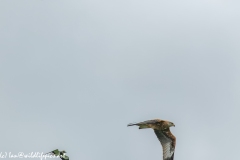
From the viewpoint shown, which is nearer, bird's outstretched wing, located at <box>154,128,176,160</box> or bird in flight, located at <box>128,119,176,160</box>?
bird in flight, located at <box>128,119,176,160</box>

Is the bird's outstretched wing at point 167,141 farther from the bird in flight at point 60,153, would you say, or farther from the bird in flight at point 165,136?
the bird in flight at point 60,153

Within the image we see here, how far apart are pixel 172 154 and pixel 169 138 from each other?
1.22m

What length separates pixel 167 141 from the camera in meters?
47.8

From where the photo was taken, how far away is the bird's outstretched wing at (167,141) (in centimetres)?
4753

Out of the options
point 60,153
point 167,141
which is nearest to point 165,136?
point 167,141

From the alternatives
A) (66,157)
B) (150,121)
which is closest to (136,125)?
Result: (150,121)

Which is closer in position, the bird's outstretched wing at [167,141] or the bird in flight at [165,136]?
the bird in flight at [165,136]

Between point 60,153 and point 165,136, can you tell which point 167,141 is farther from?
point 60,153

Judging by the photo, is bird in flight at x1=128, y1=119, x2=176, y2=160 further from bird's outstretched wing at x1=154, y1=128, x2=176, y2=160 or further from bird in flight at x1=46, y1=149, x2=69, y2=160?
bird in flight at x1=46, y1=149, x2=69, y2=160

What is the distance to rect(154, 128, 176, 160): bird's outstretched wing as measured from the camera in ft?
156

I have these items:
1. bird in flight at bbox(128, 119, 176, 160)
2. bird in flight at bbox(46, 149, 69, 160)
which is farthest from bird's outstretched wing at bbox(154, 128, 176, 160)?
bird in flight at bbox(46, 149, 69, 160)

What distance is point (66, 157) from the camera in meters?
43.0

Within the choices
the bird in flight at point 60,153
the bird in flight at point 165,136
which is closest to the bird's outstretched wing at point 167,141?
the bird in flight at point 165,136

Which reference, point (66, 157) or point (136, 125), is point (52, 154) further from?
point (136, 125)
